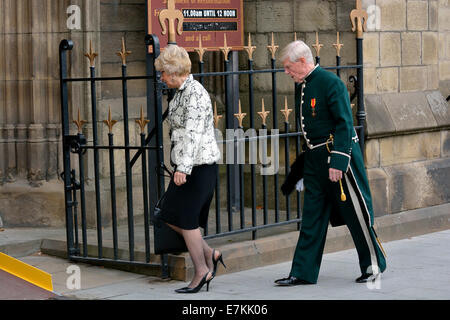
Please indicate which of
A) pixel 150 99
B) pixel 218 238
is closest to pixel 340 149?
pixel 218 238

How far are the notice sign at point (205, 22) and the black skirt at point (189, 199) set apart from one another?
2.13 meters

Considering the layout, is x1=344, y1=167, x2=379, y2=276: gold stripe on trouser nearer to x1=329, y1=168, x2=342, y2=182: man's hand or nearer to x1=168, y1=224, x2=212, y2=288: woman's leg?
x1=329, y1=168, x2=342, y2=182: man's hand

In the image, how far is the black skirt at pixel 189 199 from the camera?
703 centimetres

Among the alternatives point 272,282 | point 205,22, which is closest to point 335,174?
point 272,282

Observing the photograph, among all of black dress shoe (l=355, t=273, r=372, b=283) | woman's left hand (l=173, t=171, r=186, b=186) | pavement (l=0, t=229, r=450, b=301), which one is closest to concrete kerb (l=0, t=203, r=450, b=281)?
pavement (l=0, t=229, r=450, b=301)

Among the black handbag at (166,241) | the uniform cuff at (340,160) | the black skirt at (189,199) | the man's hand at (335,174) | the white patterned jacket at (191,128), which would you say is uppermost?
the white patterned jacket at (191,128)

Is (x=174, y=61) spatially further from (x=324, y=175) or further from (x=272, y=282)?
(x=272, y=282)

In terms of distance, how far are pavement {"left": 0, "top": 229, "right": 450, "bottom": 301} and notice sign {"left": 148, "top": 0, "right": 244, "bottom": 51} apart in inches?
85.1

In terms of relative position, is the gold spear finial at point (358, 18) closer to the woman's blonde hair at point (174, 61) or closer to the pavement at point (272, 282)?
the pavement at point (272, 282)

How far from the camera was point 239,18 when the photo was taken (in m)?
9.73

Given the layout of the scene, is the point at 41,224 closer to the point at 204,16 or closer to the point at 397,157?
the point at 204,16

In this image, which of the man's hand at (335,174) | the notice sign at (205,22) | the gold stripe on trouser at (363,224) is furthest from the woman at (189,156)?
the notice sign at (205,22)

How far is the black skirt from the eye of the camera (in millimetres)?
7031
